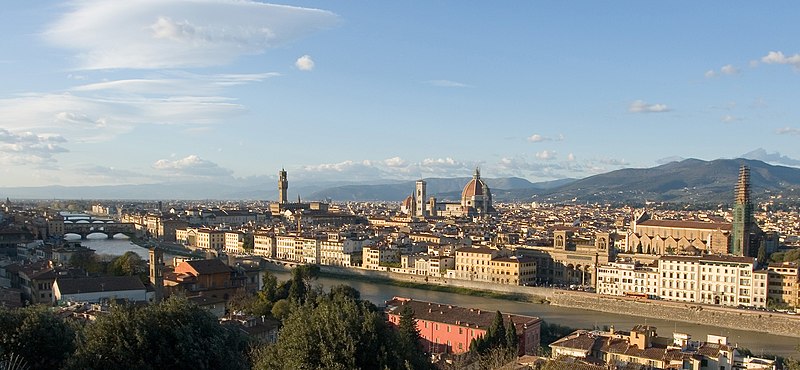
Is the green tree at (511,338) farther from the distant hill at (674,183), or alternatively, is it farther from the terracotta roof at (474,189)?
the distant hill at (674,183)

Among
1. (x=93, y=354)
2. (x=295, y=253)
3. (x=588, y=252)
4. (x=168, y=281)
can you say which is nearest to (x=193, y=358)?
(x=93, y=354)

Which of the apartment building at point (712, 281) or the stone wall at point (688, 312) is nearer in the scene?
the stone wall at point (688, 312)

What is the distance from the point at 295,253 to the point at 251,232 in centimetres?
661

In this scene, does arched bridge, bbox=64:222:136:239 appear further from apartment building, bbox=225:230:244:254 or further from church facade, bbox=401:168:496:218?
church facade, bbox=401:168:496:218

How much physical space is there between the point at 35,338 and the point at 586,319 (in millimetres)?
13976

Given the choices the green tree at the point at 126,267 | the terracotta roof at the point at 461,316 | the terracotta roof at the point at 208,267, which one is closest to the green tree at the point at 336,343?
the terracotta roof at the point at 461,316

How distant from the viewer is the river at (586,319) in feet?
48.6

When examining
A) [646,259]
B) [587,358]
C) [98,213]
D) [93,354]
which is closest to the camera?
[93,354]

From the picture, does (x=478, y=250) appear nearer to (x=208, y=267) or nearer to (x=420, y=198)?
(x=208, y=267)

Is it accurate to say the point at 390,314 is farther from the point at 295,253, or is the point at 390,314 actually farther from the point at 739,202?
the point at 295,253

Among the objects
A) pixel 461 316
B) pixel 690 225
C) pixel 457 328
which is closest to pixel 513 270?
pixel 461 316

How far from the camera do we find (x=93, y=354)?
546 cm

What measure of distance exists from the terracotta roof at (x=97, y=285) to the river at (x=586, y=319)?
6.82 meters

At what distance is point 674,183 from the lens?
435 ft
